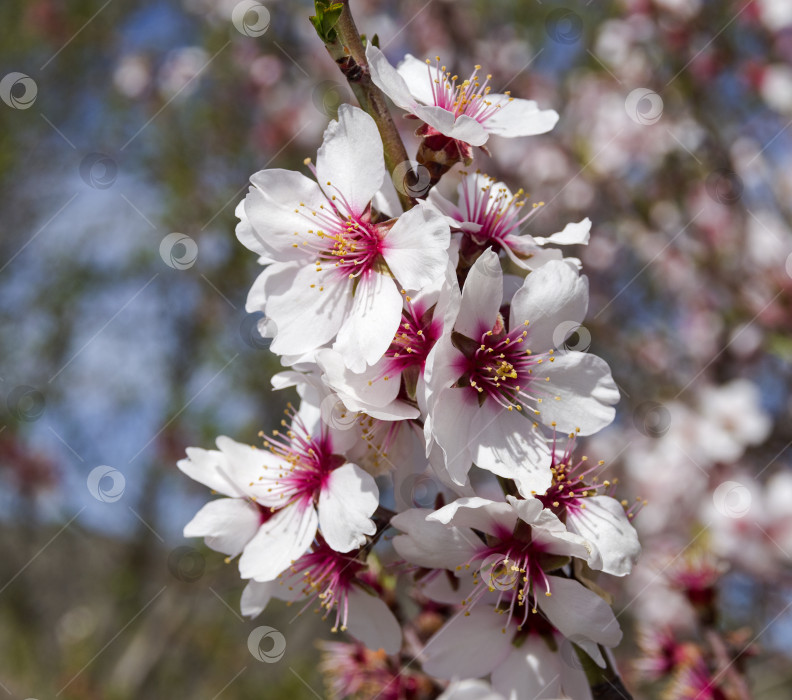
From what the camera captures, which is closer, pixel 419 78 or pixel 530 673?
pixel 530 673

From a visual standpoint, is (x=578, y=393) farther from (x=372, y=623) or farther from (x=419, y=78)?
(x=419, y=78)

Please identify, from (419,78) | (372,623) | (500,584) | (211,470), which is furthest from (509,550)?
(419,78)

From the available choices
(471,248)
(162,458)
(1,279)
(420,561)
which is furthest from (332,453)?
(1,279)

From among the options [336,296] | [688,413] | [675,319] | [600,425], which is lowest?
[336,296]

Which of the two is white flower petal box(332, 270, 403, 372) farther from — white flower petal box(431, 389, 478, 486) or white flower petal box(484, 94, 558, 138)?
white flower petal box(484, 94, 558, 138)

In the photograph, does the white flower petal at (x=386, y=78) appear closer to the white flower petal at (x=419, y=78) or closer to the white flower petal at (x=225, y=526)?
the white flower petal at (x=419, y=78)

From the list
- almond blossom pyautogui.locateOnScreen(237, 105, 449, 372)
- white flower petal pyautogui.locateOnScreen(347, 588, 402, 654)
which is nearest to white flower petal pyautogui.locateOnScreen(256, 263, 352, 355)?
almond blossom pyautogui.locateOnScreen(237, 105, 449, 372)

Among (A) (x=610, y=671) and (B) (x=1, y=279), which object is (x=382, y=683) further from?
(B) (x=1, y=279)
